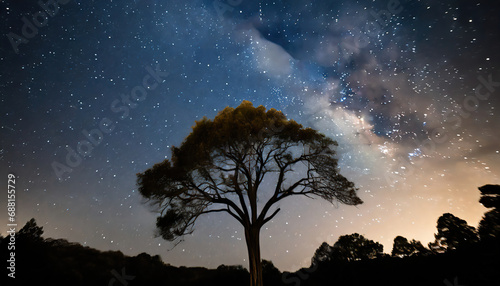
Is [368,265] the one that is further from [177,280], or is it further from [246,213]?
[177,280]

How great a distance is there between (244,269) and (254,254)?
6.34 meters

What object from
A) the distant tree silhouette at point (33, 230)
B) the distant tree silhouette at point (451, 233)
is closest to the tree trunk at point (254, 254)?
the distant tree silhouette at point (33, 230)

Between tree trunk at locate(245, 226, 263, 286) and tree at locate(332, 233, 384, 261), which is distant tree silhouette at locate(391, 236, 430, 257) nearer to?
tree at locate(332, 233, 384, 261)

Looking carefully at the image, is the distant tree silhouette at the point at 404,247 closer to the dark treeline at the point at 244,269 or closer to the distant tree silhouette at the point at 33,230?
the dark treeline at the point at 244,269

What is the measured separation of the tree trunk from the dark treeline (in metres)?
4.45

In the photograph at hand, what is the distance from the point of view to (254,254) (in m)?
10.4

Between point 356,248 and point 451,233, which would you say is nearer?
point 451,233

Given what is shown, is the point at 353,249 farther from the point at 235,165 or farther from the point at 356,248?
the point at 235,165

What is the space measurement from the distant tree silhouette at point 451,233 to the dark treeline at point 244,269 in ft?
16.8

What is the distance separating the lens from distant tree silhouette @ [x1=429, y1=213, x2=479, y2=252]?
1999 cm

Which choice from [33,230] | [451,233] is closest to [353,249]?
[451,233]

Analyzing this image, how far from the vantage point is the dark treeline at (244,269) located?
24.7 feet

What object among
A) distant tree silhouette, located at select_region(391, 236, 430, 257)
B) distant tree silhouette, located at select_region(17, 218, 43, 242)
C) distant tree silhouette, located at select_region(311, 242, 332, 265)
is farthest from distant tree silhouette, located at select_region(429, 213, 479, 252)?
distant tree silhouette, located at select_region(17, 218, 43, 242)

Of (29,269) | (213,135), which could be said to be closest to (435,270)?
(213,135)
